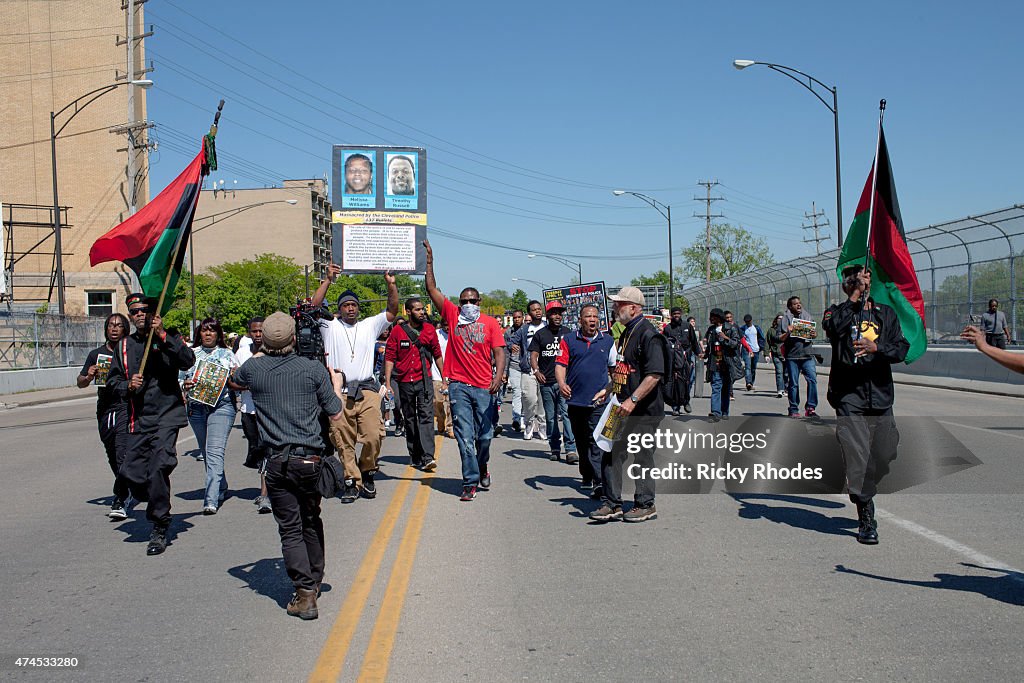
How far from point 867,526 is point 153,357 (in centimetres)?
548

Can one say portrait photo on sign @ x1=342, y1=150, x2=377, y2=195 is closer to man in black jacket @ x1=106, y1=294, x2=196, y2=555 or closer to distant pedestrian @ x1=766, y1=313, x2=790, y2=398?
distant pedestrian @ x1=766, y1=313, x2=790, y2=398

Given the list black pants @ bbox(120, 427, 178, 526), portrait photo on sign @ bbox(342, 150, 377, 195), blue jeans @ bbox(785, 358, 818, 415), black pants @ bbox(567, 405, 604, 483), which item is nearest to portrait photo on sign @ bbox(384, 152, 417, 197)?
portrait photo on sign @ bbox(342, 150, 377, 195)

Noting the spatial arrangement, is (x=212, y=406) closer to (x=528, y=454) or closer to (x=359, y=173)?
(x=528, y=454)

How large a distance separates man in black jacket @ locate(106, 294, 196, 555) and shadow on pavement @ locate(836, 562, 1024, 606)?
16.1ft

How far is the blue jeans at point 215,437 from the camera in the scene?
8586mm

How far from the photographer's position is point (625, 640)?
190 inches

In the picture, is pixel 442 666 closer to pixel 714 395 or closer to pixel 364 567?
pixel 364 567

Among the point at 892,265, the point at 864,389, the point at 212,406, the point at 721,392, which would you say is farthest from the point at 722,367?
the point at 212,406

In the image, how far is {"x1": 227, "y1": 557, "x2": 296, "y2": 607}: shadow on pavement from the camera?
5.82 metres

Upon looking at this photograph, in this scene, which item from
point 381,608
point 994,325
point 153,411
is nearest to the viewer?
point 381,608

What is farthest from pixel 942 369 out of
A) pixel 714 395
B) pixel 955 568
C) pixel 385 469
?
pixel 955 568

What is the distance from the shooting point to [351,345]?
9.22m

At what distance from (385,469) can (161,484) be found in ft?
13.2

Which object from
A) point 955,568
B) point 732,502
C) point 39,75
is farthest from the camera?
point 39,75
